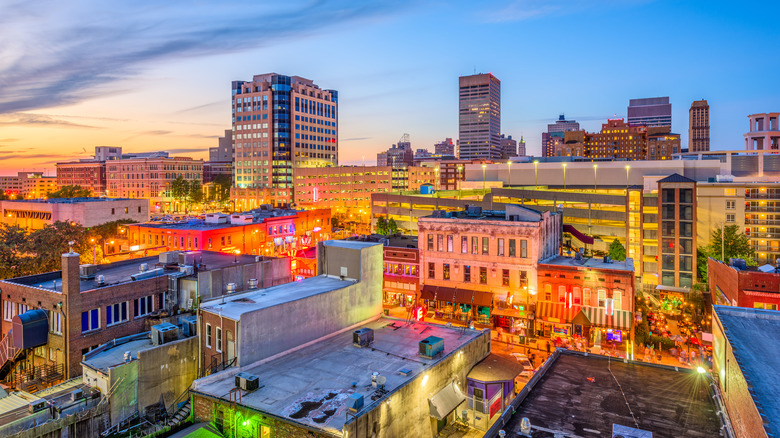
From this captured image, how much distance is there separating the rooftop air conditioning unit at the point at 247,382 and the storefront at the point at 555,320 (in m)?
30.0

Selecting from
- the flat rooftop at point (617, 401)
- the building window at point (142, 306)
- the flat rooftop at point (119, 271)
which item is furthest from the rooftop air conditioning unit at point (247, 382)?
the flat rooftop at point (119, 271)

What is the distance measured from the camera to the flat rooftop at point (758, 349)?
14.6 m

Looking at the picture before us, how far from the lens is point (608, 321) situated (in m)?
41.1

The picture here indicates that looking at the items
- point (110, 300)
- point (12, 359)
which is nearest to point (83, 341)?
point (110, 300)

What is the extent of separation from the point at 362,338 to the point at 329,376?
4.66 m

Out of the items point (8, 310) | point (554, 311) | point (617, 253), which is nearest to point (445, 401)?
point (554, 311)

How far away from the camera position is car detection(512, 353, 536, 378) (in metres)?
36.2

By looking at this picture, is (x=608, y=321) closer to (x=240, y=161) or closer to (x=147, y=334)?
(x=147, y=334)

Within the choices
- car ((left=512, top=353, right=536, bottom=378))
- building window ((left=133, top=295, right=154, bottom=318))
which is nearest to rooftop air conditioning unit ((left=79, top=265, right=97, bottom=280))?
building window ((left=133, top=295, right=154, bottom=318))

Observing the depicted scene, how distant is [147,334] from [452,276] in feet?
99.9

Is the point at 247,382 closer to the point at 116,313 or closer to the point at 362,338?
the point at 362,338

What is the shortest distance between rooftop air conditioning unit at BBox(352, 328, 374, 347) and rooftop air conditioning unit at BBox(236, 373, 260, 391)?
7378 mm

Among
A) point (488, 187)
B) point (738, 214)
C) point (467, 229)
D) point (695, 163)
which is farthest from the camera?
point (488, 187)

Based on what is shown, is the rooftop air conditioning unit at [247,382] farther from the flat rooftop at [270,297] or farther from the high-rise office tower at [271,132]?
the high-rise office tower at [271,132]
